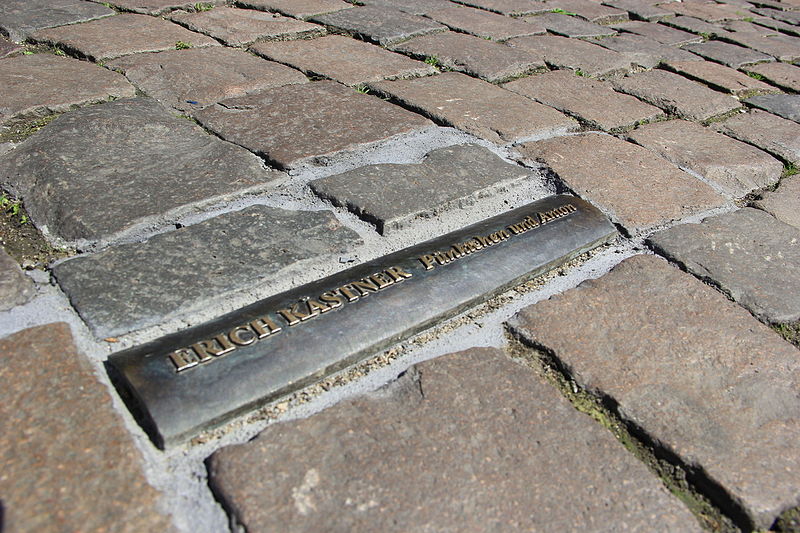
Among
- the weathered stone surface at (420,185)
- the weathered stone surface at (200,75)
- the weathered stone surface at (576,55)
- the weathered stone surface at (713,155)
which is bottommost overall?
the weathered stone surface at (576,55)

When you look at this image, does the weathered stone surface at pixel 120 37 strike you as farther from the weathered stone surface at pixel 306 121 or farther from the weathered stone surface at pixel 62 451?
the weathered stone surface at pixel 62 451

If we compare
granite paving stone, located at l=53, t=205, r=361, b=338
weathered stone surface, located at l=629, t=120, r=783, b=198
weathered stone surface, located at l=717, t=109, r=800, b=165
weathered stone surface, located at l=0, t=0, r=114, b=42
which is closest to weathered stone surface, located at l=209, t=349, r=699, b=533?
granite paving stone, located at l=53, t=205, r=361, b=338

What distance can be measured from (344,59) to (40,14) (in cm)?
124

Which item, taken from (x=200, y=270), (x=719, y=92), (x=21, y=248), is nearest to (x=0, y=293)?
(x=21, y=248)

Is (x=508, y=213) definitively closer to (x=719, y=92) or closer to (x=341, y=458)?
(x=341, y=458)

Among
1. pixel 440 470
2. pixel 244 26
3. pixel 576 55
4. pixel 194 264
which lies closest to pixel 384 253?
pixel 194 264

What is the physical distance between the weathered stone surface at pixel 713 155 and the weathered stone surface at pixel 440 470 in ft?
4.27

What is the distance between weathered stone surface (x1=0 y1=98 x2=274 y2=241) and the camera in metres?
1.54

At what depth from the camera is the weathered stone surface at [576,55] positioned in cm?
291

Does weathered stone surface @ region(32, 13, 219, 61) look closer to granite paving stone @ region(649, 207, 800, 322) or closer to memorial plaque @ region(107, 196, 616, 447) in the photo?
memorial plaque @ region(107, 196, 616, 447)

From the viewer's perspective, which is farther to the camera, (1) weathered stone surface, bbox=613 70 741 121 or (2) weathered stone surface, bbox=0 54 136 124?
(1) weathered stone surface, bbox=613 70 741 121

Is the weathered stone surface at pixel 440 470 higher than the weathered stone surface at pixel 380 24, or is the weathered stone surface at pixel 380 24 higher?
the weathered stone surface at pixel 440 470

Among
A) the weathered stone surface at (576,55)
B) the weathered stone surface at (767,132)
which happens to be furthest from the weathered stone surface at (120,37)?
the weathered stone surface at (767,132)

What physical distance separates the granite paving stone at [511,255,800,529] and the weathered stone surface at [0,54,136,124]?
4.88ft
